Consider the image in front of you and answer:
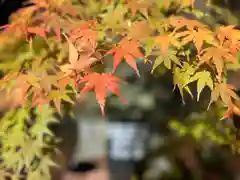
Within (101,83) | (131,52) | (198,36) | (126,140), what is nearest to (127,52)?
(131,52)

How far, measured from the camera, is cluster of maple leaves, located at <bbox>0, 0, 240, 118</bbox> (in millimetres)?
1068

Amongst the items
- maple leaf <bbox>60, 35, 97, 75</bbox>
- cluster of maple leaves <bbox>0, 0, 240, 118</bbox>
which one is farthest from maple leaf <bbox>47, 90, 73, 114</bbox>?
maple leaf <bbox>60, 35, 97, 75</bbox>

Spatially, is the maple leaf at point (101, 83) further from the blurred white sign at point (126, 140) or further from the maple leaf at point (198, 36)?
the blurred white sign at point (126, 140)

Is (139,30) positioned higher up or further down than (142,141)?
higher up

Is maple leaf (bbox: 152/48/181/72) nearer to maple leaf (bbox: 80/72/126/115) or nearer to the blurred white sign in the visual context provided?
maple leaf (bbox: 80/72/126/115)

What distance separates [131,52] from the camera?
3.52 feet

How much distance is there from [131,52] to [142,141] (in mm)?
2171

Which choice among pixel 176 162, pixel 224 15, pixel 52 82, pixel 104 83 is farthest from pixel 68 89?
pixel 176 162

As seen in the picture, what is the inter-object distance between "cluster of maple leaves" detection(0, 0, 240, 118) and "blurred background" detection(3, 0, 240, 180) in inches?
52.2

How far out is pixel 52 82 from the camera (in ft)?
3.92

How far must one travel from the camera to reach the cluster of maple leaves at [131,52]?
107cm

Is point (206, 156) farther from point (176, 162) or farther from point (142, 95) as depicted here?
point (142, 95)

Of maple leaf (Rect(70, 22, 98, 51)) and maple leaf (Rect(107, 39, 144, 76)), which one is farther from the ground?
maple leaf (Rect(70, 22, 98, 51))

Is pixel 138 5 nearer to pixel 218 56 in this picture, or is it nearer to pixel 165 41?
pixel 165 41
